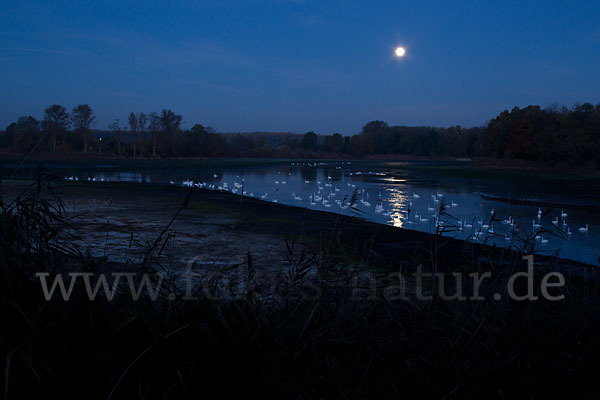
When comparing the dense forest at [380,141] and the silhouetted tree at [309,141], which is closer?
the dense forest at [380,141]

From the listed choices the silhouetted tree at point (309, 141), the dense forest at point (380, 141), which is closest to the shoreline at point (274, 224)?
the dense forest at point (380, 141)

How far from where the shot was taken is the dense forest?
51.4 m

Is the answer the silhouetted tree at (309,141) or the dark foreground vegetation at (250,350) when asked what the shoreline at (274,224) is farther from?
the silhouetted tree at (309,141)

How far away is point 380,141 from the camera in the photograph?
13775cm

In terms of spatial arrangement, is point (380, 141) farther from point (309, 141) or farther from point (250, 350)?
point (250, 350)

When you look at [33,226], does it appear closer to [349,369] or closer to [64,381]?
[64,381]

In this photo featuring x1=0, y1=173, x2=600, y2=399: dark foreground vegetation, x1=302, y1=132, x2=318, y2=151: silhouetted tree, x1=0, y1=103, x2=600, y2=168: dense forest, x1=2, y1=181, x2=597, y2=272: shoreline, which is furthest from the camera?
x1=302, y1=132, x2=318, y2=151: silhouetted tree

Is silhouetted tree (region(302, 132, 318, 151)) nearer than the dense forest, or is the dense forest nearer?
the dense forest

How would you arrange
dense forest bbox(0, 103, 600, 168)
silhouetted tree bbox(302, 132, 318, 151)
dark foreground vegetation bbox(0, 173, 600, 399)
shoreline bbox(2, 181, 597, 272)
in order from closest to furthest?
dark foreground vegetation bbox(0, 173, 600, 399) < shoreline bbox(2, 181, 597, 272) < dense forest bbox(0, 103, 600, 168) < silhouetted tree bbox(302, 132, 318, 151)

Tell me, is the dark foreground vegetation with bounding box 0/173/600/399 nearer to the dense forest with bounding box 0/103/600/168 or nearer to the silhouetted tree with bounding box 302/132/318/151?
the dense forest with bounding box 0/103/600/168

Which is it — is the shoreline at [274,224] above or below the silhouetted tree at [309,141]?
below

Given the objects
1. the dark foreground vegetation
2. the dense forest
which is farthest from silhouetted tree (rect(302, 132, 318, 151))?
the dark foreground vegetation

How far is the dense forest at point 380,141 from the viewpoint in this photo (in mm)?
51406

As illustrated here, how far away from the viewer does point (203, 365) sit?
256 cm
